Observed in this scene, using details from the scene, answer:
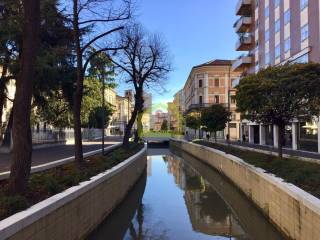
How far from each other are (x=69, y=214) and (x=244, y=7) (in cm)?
5226

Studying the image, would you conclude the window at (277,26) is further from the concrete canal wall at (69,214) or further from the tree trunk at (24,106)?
the tree trunk at (24,106)

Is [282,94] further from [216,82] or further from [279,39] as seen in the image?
[216,82]

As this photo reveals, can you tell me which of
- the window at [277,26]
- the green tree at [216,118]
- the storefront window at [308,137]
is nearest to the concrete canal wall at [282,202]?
the storefront window at [308,137]

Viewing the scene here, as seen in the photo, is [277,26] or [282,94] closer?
[282,94]

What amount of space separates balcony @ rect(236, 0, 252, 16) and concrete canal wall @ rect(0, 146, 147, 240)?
44889 millimetres

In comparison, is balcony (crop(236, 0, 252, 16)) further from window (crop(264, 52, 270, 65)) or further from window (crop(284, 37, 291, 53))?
window (crop(284, 37, 291, 53))

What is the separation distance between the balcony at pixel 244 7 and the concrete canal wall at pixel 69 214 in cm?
4489

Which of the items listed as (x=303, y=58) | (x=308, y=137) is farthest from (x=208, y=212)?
(x=303, y=58)

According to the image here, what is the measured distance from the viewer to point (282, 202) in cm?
1166

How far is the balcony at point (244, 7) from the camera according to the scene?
56438 mm

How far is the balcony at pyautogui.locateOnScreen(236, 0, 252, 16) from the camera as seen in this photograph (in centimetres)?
5644

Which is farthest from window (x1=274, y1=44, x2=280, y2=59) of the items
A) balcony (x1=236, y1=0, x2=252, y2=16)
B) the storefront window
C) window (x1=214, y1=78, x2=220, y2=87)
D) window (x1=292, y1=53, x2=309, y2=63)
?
window (x1=214, y1=78, x2=220, y2=87)

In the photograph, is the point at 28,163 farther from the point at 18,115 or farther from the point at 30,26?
the point at 30,26

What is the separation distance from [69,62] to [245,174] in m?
18.3
